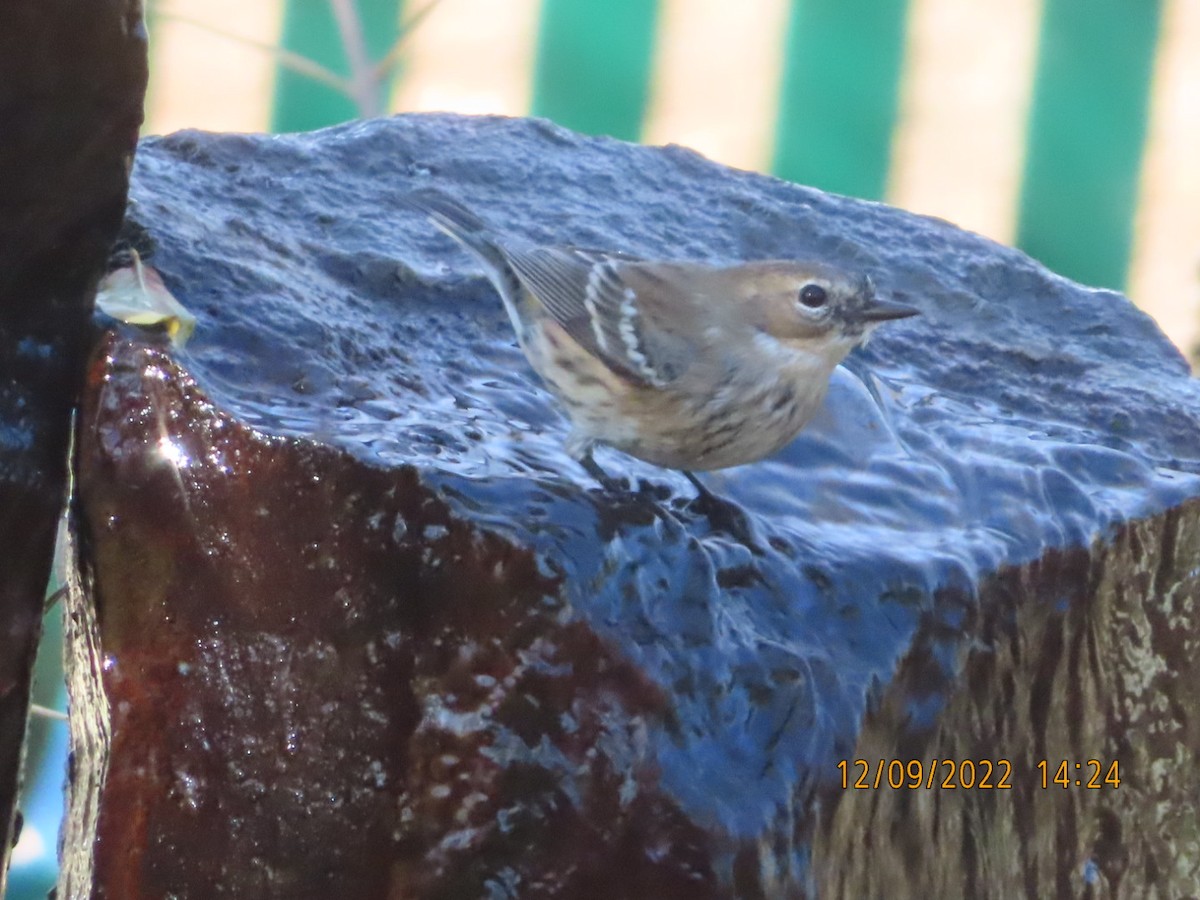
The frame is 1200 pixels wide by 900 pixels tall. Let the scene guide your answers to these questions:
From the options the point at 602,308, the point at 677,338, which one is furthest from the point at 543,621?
the point at 602,308

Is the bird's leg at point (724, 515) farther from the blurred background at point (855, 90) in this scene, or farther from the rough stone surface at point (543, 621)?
the blurred background at point (855, 90)

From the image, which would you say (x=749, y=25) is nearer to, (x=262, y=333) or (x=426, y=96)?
(x=426, y=96)

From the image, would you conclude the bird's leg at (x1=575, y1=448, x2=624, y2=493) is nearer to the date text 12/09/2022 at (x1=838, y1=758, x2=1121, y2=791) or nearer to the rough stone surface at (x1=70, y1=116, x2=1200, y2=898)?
the rough stone surface at (x1=70, y1=116, x2=1200, y2=898)

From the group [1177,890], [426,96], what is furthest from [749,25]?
[1177,890]

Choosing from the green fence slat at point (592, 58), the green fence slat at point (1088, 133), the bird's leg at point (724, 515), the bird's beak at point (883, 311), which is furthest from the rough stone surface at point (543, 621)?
the green fence slat at point (1088, 133)

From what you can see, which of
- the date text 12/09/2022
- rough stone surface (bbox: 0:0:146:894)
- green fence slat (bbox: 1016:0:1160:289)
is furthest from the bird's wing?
green fence slat (bbox: 1016:0:1160:289)
